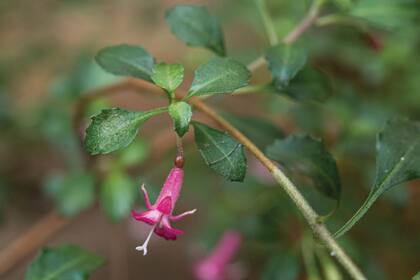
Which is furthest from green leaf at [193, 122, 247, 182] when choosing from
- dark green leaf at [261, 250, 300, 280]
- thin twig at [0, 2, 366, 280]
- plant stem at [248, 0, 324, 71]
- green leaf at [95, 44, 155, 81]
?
dark green leaf at [261, 250, 300, 280]

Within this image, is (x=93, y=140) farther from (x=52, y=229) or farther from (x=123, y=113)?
(x=52, y=229)

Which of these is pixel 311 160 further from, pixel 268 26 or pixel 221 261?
pixel 221 261

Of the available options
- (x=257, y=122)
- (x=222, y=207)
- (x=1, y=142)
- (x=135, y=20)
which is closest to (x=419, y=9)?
(x=257, y=122)

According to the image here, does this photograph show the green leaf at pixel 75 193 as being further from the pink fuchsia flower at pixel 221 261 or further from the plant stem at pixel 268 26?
the plant stem at pixel 268 26

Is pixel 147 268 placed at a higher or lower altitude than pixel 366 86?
lower

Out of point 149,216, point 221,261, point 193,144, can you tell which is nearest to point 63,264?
point 149,216

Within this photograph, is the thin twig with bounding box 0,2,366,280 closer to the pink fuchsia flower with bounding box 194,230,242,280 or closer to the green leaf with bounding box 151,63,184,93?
the green leaf with bounding box 151,63,184,93
